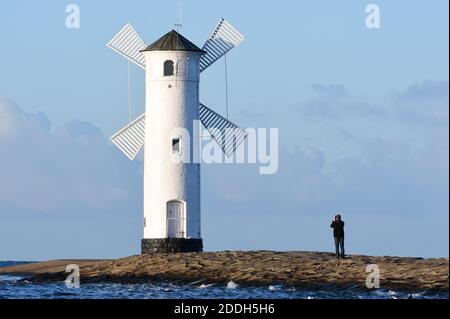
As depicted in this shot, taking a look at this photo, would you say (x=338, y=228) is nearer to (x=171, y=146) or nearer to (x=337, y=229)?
(x=337, y=229)

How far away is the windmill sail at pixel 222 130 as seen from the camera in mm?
57656

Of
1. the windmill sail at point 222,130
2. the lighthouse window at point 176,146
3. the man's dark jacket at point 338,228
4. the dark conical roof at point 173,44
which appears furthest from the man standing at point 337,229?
the dark conical roof at point 173,44

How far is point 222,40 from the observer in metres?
59.2

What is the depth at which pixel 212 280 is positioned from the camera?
50.6 meters

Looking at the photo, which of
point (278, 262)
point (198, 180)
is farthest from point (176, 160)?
point (278, 262)

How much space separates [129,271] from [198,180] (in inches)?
167

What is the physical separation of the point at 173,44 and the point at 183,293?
11.9m

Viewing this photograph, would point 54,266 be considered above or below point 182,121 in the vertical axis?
below

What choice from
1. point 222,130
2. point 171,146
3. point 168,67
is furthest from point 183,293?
point 222,130

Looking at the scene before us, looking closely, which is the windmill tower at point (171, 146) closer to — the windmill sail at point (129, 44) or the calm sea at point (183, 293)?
the windmill sail at point (129, 44)

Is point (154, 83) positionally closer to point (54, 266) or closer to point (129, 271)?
point (129, 271)

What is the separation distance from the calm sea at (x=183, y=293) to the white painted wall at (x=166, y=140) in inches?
163

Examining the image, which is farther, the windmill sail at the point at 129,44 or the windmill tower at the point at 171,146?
the windmill sail at the point at 129,44

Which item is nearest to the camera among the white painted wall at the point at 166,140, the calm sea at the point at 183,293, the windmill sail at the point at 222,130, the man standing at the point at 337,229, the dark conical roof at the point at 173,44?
the calm sea at the point at 183,293
